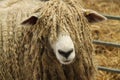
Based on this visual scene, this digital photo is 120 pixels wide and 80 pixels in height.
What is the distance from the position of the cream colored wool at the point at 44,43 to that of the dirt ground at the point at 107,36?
874mm

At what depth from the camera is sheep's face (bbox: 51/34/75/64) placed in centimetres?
278

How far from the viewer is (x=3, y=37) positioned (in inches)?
131

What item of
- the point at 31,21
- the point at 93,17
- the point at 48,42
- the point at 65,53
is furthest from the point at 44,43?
the point at 93,17

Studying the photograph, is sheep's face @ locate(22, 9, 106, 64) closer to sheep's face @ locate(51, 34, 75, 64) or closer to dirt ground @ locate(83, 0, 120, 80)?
sheep's face @ locate(51, 34, 75, 64)

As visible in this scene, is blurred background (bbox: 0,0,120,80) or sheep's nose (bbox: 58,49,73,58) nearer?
sheep's nose (bbox: 58,49,73,58)

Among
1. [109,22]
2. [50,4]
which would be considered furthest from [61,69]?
[109,22]

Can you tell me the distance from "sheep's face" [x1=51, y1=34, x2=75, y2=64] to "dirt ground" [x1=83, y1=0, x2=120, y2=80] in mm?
1144

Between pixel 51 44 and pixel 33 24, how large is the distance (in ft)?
0.81

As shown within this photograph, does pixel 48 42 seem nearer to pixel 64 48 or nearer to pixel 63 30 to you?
pixel 63 30

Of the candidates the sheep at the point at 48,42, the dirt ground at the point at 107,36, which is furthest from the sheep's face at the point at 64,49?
the dirt ground at the point at 107,36

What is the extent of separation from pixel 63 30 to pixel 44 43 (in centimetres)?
22

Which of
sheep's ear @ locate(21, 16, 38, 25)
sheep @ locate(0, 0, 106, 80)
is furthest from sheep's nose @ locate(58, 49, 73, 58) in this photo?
sheep's ear @ locate(21, 16, 38, 25)

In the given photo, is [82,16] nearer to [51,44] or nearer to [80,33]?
[80,33]

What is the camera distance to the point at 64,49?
2.77 metres
